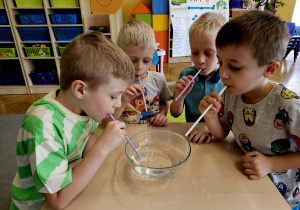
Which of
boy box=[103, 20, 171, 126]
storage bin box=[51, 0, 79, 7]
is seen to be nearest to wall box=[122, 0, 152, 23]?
storage bin box=[51, 0, 79, 7]

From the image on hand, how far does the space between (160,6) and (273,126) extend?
11.9 feet

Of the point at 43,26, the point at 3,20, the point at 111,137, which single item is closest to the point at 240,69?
the point at 111,137

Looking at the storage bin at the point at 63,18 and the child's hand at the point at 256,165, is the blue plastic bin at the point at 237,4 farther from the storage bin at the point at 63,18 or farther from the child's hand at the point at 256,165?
the child's hand at the point at 256,165

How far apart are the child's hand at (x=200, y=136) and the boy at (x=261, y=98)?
39 mm

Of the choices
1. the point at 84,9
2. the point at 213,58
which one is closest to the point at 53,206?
the point at 213,58

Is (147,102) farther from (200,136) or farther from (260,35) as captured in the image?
(260,35)

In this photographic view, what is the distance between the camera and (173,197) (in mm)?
559

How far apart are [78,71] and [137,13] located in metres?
3.61

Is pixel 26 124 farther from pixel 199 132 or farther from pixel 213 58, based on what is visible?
pixel 213 58

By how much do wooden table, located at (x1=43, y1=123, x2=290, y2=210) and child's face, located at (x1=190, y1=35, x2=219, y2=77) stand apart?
1.72ft

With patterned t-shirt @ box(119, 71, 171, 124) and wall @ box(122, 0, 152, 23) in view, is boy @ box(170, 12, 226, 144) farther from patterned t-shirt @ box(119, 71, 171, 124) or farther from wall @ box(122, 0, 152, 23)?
wall @ box(122, 0, 152, 23)

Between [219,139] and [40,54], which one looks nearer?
A: [219,139]

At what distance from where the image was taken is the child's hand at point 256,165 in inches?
24.7

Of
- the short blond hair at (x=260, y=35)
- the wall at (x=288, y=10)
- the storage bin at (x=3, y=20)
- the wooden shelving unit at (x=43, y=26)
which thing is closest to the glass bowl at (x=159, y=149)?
the short blond hair at (x=260, y=35)
